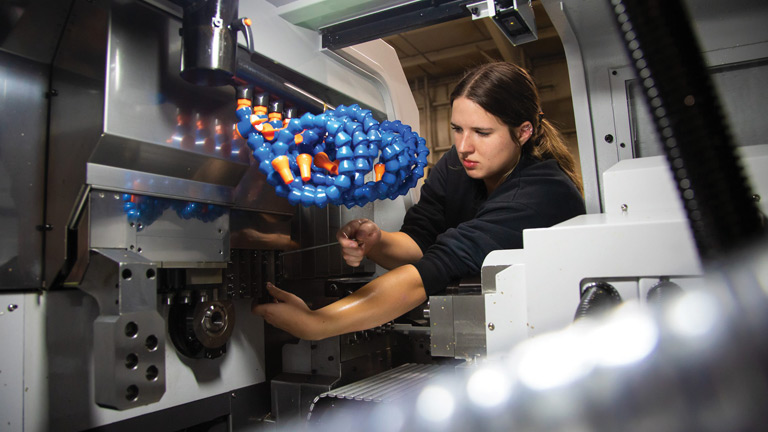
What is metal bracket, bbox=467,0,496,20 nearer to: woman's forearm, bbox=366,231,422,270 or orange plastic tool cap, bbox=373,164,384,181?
orange plastic tool cap, bbox=373,164,384,181

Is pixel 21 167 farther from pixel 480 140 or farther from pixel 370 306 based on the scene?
pixel 480 140

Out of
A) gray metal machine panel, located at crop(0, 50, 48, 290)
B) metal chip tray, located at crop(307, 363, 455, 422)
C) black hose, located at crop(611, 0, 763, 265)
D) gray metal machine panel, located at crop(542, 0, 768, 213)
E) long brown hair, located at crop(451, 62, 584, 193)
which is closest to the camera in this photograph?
black hose, located at crop(611, 0, 763, 265)

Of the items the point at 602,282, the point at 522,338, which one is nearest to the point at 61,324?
the point at 522,338

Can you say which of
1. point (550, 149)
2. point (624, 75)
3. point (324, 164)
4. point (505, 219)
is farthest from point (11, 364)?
point (624, 75)

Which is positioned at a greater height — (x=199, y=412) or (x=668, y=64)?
(x=668, y=64)

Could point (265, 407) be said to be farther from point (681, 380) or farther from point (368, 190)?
point (681, 380)

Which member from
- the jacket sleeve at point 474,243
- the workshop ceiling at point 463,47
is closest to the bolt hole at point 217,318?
the jacket sleeve at point 474,243

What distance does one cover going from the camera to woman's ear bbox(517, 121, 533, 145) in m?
1.35

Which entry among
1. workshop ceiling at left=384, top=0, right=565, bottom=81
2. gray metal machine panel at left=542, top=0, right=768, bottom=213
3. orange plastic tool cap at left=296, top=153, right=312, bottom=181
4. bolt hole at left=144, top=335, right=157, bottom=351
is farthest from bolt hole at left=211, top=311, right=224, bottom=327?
workshop ceiling at left=384, top=0, right=565, bottom=81

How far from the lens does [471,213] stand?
58.4 inches

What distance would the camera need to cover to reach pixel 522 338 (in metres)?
0.75

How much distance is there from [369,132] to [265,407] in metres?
0.74

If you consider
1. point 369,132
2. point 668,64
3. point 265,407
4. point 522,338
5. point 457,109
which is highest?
point 457,109

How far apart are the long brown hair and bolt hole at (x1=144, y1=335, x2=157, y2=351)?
2.94 ft
